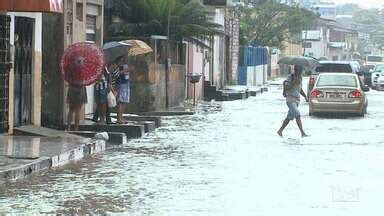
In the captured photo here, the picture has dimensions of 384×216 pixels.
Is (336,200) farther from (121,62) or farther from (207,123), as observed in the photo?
(207,123)

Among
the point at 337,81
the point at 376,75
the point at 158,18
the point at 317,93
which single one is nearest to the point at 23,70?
the point at 158,18

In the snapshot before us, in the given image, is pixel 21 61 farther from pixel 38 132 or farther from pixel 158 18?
pixel 158 18

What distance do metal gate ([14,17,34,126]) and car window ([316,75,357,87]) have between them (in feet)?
34.4

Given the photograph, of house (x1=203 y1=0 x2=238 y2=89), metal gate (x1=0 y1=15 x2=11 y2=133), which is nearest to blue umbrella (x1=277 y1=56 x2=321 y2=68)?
house (x1=203 y1=0 x2=238 y2=89)

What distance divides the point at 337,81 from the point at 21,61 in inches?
452

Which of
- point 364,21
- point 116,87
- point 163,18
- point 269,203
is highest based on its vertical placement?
point 364,21

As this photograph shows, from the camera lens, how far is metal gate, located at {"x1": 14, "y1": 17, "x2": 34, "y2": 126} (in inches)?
642

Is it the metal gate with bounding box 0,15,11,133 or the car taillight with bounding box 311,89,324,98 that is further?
the car taillight with bounding box 311,89,324,98

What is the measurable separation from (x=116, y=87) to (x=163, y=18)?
26.8 ft

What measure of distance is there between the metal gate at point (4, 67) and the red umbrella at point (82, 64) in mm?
1356

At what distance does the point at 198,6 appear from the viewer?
26938mm

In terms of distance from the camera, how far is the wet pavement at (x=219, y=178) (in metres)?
9.17

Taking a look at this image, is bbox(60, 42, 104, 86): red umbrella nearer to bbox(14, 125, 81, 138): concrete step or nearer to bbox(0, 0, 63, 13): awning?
bbox(14, 125, 81, 138): concrete step

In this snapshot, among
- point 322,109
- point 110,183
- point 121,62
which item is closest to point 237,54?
point 322,109
